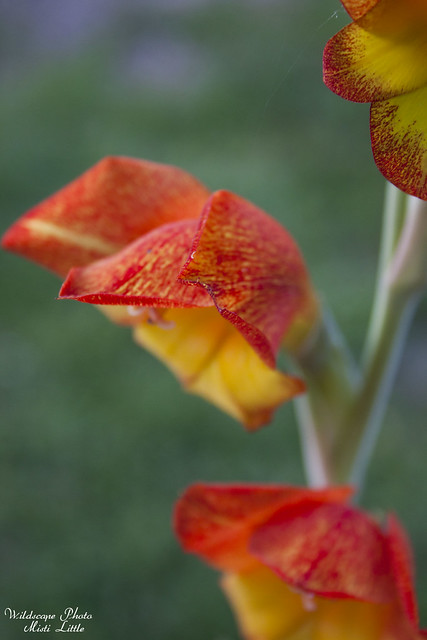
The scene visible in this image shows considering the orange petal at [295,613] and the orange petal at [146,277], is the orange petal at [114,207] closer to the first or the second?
the orange petal at [146,277]

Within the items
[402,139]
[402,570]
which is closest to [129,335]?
[402,570]

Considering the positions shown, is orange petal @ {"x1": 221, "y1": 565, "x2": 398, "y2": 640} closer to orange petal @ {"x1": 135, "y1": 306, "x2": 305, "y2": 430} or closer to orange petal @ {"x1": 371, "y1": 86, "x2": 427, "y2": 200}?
orange petal @ {"x1": 135, "y1": 306, "x2": 305, "y2": 430}

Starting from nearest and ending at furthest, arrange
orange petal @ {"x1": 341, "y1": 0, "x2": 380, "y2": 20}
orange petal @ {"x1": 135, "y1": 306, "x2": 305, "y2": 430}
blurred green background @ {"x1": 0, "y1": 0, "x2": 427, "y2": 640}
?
orange petal @ {"x1": 341, "y1": 0, "x2": 380, "y2": 20}
orange petal @ {"x1": 135, "y1": 306, "x2": 305, "y2": 430}
blurred green background @ {"x1": 0, "y1": 0, "x2": 427, "y2": 640}

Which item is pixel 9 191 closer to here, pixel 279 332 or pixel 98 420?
pixel 98 420

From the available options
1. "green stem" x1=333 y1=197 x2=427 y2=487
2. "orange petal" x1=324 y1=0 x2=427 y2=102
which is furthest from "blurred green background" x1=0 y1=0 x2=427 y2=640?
"green stem" x1=333 y1=197 x2=427 y2=487

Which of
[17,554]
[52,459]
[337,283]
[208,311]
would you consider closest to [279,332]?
[208,311]
